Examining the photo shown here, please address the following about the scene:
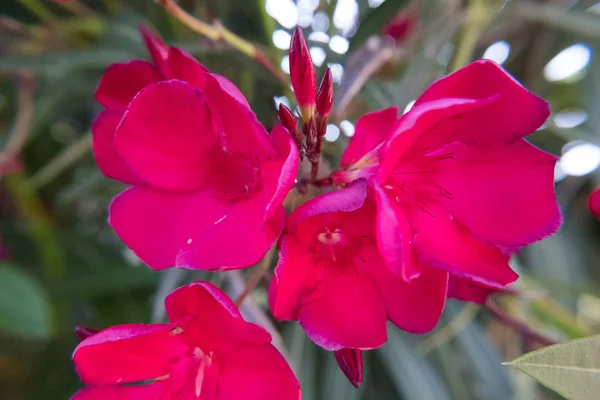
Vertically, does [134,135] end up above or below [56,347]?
above

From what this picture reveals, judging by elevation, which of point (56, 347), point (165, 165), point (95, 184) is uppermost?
point (165, 165)

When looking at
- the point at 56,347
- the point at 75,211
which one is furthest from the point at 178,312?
the point at 75,211

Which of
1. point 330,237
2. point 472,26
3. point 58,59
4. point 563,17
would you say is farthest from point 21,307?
point 563,17

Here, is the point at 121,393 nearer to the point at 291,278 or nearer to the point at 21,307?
the point at 291,278

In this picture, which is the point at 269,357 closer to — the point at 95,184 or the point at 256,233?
the point at 256,233

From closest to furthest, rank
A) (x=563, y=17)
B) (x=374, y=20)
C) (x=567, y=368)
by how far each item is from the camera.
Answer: (x=567, y=368), (x=374, y=20), (x=563, y=17)

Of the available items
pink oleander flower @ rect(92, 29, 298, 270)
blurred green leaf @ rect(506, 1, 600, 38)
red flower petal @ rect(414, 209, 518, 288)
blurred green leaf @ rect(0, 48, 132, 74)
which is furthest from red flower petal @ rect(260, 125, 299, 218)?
blurred green leaf @ rect(506, 1, 600, 38)
